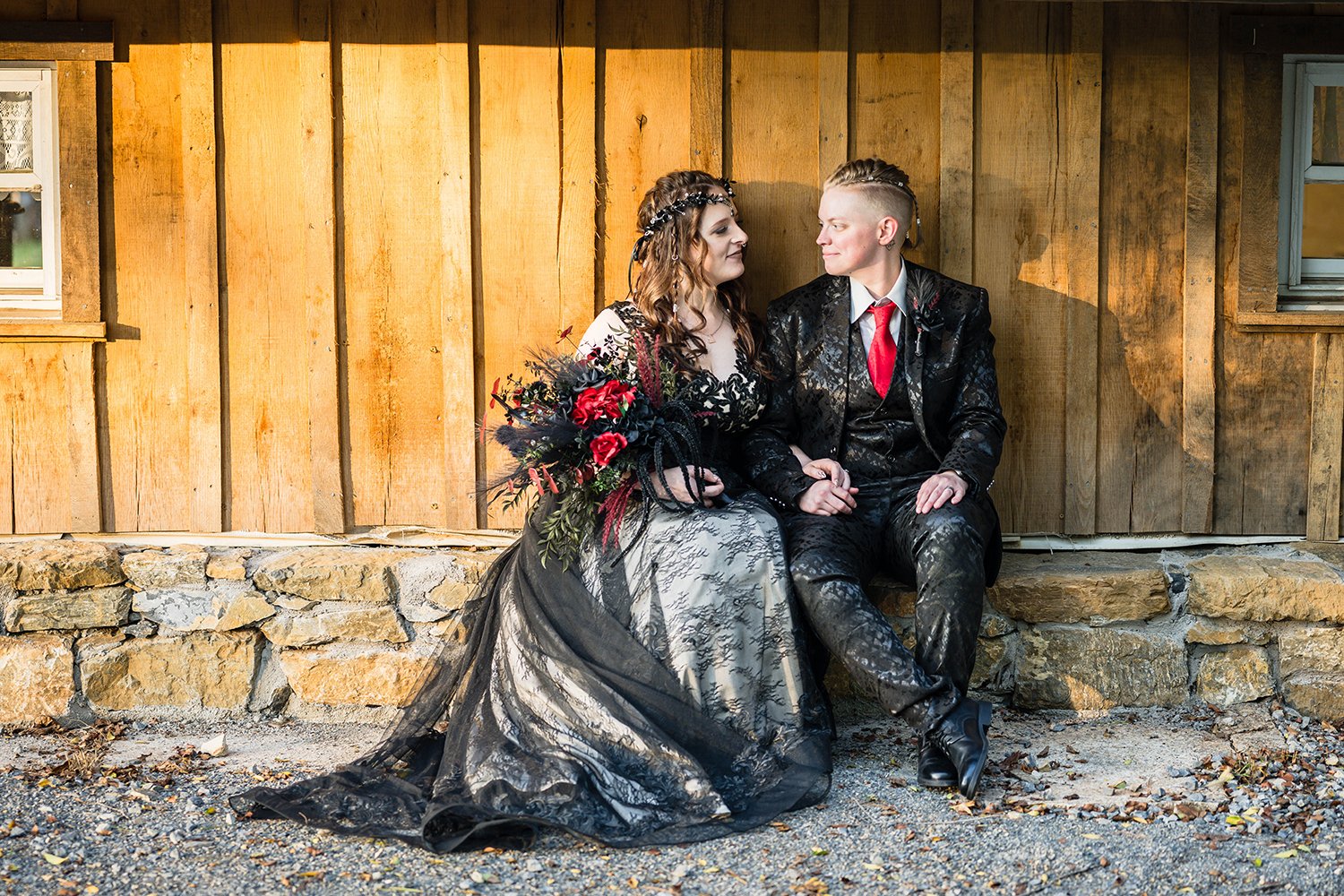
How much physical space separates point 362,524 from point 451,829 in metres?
1.47

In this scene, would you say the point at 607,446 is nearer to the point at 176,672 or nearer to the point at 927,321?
the point at 927,321

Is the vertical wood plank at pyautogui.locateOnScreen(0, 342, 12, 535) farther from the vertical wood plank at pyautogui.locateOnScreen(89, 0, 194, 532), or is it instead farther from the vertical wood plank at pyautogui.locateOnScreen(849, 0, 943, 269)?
the vertical wood plank at pyautogui.locateOnScreen(849, 0, 943, 269)

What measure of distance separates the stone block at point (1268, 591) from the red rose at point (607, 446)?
6.52 ft

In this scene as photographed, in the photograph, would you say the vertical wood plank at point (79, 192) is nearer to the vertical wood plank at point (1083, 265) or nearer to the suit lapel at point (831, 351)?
the suit lapel at point (831, 351)

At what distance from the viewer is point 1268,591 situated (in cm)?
403

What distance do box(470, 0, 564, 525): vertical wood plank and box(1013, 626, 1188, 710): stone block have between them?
1893mm

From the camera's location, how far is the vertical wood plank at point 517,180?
13.7 feet

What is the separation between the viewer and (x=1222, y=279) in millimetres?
4266

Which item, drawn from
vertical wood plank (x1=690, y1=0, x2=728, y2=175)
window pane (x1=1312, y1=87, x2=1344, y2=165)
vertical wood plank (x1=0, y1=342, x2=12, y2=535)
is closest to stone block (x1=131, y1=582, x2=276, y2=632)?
vertical wood plank (x1=0, y1=342, x2=12, y2=535)

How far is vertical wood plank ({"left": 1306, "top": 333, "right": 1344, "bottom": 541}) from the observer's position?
424cm

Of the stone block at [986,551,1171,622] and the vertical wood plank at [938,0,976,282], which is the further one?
the vertical wood plank at [938,0,976,282]

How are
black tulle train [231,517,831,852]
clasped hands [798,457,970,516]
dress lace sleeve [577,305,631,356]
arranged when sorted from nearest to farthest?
black tulle train [231,517,831,852], clasped hands [798,457,970,516], dress lace sleeve [577,305,631,356]

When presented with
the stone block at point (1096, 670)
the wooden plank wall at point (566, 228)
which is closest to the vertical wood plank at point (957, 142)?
the wooden plank wall at point (566, 228)

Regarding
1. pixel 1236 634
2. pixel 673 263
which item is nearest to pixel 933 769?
pixel 1236 634
